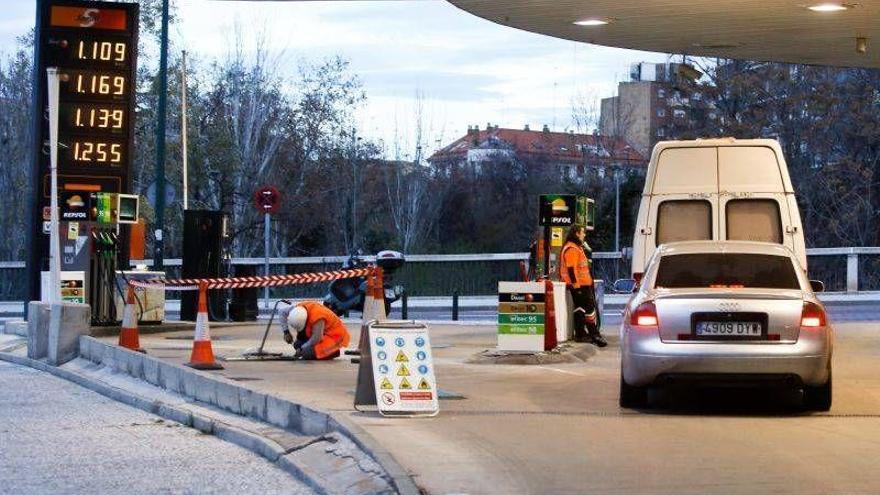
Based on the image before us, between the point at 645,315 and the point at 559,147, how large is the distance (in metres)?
58.6

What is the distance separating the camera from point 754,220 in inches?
746

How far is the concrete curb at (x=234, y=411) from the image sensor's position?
10328mm

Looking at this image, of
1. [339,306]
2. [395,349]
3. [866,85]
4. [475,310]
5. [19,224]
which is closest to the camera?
[395,349]

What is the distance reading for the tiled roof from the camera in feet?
211

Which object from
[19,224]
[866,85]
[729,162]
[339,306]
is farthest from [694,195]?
[19,224]

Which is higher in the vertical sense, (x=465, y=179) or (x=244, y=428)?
(x=465, y=179)

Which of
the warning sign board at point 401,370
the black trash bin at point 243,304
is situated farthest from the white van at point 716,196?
the black trash bin at point 243,304

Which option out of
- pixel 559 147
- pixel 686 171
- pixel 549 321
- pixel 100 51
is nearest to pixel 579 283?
pixel 549 321

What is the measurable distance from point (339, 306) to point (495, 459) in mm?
18695

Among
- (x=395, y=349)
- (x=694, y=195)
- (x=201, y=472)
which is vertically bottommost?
(x=201, y=472)

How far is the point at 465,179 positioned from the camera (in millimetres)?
70438

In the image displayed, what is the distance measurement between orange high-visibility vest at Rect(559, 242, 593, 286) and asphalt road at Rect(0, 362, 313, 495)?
6.86m

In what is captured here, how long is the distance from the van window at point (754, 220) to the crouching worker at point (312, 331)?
502 cm

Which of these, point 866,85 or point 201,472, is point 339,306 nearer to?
Answer: point 201,472
